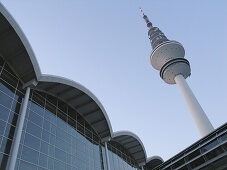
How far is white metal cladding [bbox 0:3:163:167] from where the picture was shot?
687 inches

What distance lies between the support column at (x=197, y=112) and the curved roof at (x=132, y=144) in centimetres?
1729

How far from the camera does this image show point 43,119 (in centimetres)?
1998

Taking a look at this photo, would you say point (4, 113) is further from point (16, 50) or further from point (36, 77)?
point (16, 50)

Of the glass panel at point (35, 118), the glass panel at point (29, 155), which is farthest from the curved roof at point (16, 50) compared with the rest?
the glass panel at point (29, 155)

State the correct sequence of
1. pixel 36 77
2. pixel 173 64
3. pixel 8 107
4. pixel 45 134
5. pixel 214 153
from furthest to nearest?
pixel 173 64 < pixel 214 153 < pixel 36 77 < pixel 45 134 < pixel 8 107

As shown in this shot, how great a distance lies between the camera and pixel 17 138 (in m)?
15.6

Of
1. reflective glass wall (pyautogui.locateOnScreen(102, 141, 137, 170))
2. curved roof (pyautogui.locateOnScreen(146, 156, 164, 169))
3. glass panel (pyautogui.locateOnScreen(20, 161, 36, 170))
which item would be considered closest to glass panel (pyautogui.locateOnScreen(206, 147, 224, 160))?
reflective glass wall (pyautogui.locateOnScreen(102, 141, 137, 170))

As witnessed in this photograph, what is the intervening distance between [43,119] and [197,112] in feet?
139

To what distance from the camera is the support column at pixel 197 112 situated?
47753mm

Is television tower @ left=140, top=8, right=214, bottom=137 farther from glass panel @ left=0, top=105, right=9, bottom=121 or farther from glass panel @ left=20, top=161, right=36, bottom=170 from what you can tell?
glass panel @ left=0, top=105, right=9, bottom=121

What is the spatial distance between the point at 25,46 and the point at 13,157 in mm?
9549

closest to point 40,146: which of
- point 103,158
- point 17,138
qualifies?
point 17,138

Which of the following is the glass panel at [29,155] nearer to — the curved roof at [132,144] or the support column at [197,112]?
the curved roof at [132,144]

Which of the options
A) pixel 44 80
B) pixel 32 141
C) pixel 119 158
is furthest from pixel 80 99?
pixel 119 158
